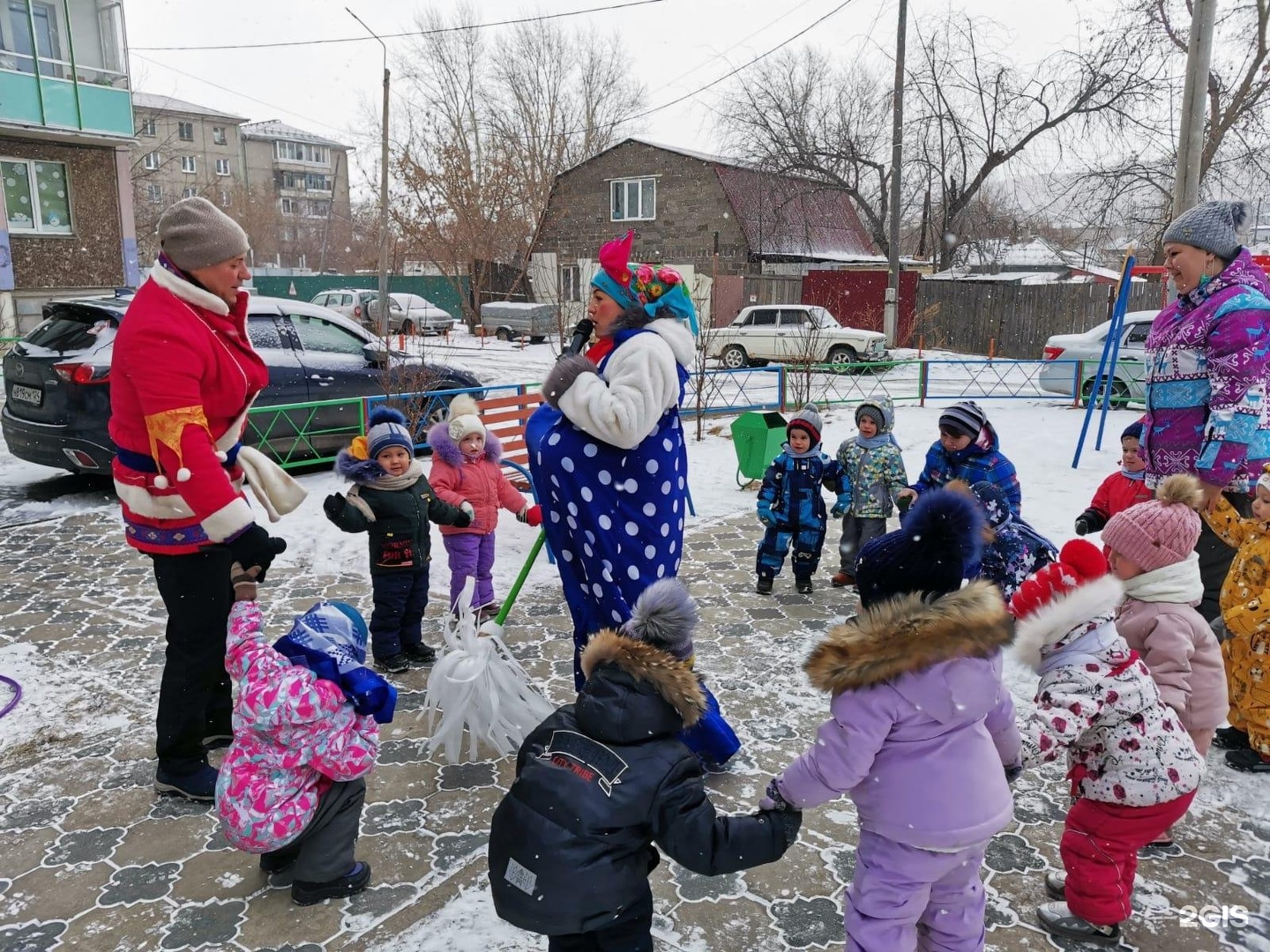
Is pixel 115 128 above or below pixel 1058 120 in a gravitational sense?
below

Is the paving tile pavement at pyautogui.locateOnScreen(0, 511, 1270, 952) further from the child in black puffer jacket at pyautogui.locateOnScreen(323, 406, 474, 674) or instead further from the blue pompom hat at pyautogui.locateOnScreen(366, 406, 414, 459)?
the blue pompom hat at pyautogui.locateOnScreen(366, 406, 414, 459)

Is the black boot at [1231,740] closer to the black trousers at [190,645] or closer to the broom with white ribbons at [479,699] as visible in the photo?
the broom with white ribbons at [479,699]

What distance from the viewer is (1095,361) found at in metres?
12.1

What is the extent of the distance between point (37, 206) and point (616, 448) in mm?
19485

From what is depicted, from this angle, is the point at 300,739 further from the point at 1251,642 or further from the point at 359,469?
the point at 1251,642

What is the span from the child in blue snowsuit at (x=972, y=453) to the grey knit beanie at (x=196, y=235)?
311 cm

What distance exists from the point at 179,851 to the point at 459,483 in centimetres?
233

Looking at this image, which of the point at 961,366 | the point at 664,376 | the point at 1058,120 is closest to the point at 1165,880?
the point at 664,376

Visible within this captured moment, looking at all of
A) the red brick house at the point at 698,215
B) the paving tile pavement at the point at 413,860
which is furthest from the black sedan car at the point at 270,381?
the red brick house at the point at 698,215

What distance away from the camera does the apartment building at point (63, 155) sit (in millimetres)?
16250

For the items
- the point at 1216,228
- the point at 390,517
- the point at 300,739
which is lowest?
the point at 300,739

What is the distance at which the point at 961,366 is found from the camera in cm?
1697

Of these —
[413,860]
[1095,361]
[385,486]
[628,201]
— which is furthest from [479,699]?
[628,201]

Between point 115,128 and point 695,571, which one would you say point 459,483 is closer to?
point 695,571
